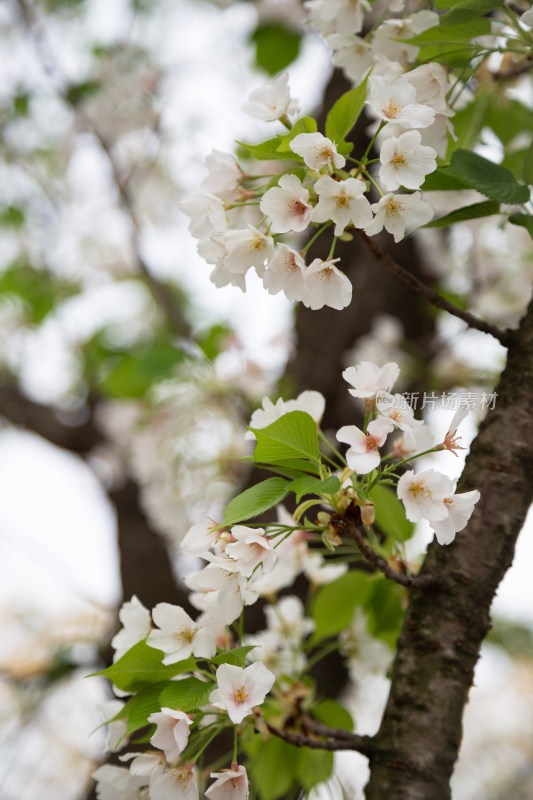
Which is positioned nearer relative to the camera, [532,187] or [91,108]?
[532,187]

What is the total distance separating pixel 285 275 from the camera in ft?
1.95

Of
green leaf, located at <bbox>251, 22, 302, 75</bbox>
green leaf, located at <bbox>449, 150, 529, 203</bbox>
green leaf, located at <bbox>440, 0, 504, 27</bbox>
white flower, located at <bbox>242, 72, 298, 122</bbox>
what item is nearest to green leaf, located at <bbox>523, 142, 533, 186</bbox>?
green leaf, located at <bbox>449, 150, 529, 203</bbox>

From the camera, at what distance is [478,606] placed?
27.2 inches

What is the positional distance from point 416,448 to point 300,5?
1.43 m

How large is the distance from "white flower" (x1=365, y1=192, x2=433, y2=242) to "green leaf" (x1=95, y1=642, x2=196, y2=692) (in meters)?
0.41

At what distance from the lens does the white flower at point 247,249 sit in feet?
1.93

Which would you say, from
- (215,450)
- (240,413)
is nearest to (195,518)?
(215,450)

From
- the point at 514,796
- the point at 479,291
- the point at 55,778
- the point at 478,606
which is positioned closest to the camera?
the point at 478,606

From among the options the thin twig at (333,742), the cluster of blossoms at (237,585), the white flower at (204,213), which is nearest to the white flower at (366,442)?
the cluster of blossoms at (237,585)

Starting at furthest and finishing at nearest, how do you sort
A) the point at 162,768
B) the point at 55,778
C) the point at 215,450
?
1. the point at 55,778
2. the point at 215,450
3. the point at 162,768

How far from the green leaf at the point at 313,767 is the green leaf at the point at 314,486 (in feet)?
1.52

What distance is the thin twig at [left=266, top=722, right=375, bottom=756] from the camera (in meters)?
0.69

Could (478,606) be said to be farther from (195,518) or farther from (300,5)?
(300,5)

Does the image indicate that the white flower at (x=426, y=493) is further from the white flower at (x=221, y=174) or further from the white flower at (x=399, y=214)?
the white flower at (x=221, y=174)
